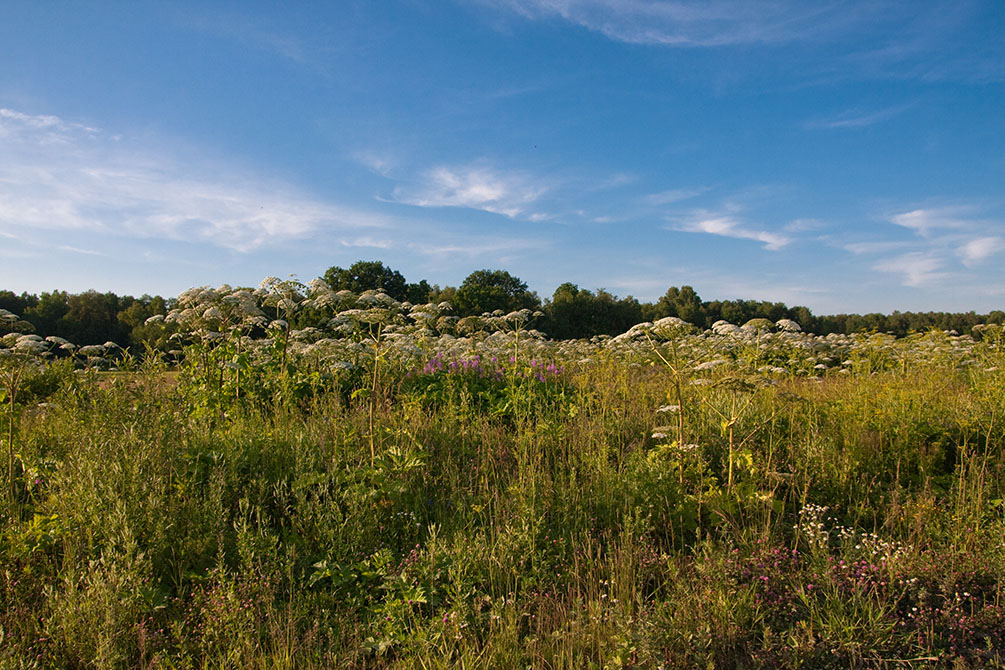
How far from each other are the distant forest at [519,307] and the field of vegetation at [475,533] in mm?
14507

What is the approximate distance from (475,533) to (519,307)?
32.1 metres

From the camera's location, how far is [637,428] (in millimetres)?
5371

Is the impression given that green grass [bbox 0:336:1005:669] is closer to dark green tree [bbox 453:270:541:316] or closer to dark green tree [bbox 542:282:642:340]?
dark green tree [bbox 453:270:541:316]

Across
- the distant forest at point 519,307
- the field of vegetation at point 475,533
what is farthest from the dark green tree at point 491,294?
the field of vegetation at point 475,533

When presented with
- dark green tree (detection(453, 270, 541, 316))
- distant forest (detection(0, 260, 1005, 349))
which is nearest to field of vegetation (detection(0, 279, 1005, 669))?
distant forest (detection(0, 260, 1005, 349))

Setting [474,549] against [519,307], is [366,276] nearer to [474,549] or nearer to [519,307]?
[519,307]

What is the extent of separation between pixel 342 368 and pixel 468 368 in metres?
2.35

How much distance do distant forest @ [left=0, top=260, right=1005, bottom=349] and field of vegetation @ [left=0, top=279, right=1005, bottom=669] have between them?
14.5 meters

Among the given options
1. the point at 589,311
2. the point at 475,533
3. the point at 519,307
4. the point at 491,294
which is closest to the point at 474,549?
the point at 475,533

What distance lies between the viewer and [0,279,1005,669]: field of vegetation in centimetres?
245

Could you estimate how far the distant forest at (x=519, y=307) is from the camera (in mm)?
23328

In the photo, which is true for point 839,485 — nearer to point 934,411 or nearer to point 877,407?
point 877,407

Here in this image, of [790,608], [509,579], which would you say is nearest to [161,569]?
[509,579]

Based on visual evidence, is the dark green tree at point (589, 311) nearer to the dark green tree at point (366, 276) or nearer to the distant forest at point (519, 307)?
the distant forest at point (519, 307)
